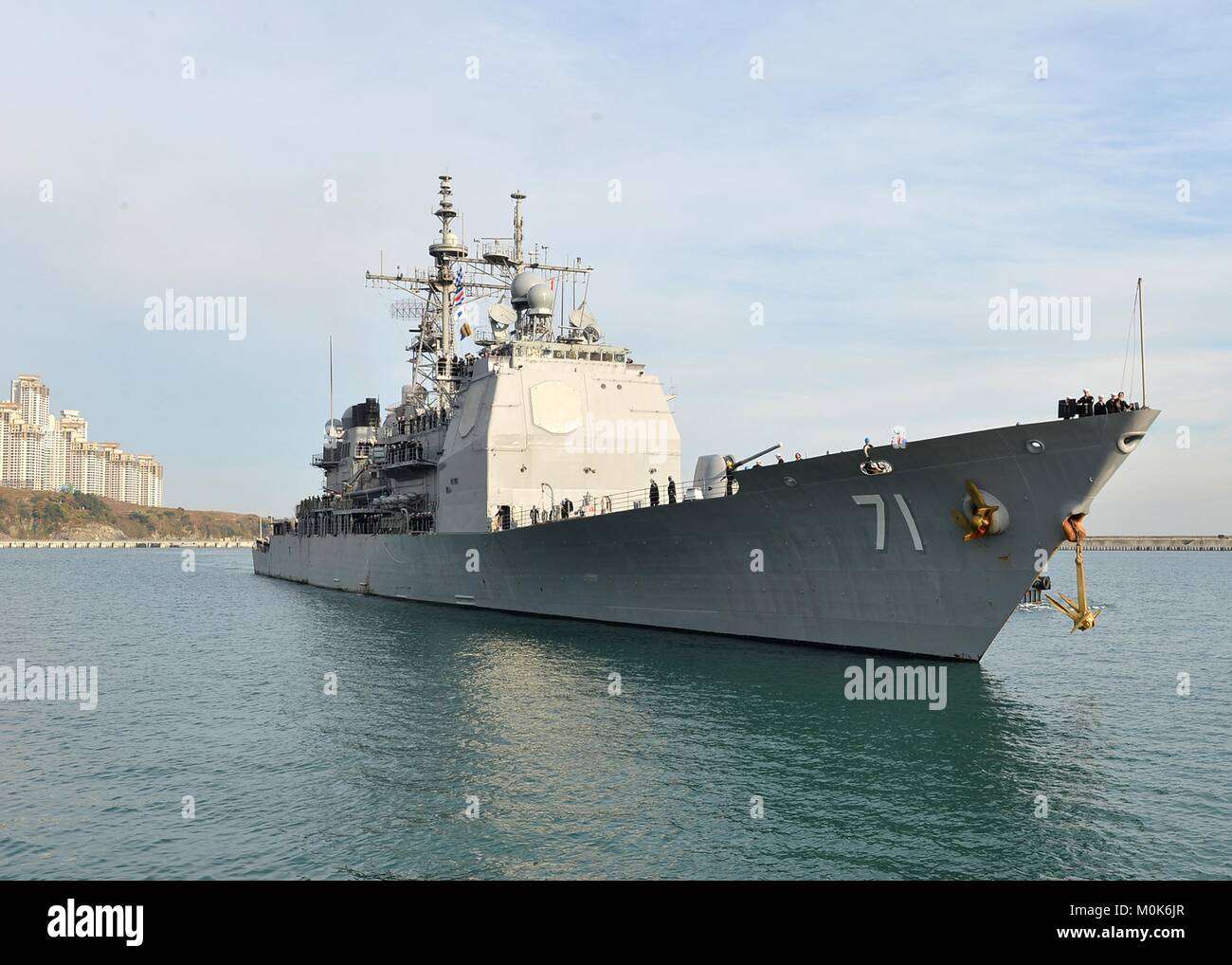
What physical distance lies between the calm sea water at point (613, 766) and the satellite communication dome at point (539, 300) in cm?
1226

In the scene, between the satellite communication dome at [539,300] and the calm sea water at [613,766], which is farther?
the satellite communication dome at [539,300]

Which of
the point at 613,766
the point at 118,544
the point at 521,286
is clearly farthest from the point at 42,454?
the point at 613,766

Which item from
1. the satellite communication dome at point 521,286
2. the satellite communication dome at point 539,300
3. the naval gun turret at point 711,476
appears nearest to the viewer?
the naval gun turret at point 711,476

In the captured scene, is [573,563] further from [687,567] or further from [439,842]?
[439,842]

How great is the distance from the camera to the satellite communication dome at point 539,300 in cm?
2862

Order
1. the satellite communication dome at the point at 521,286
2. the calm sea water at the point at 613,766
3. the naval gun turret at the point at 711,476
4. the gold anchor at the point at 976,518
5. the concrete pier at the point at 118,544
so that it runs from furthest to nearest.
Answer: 1. the concrete pier at the point at 118,544
2. the satellite communication dome at the point at 521,286
3. the naval gun turret at the point at 711,476
4. the gold anchor at the point at 976,518
5. the calm sea water at the point at 613,766

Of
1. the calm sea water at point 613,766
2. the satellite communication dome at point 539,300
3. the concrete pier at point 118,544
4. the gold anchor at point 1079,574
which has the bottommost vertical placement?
the concrete pier at point 118,544

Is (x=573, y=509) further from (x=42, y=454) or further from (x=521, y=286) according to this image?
(x=42, y=454)

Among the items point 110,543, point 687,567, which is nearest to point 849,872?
point 687,567

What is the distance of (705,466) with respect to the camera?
20078mm

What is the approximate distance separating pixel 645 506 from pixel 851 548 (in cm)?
673

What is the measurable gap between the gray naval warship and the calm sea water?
52.6 inches

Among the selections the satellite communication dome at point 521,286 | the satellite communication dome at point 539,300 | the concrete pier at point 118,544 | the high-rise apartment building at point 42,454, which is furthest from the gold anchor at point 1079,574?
the high-rise apartment building at point 42,454

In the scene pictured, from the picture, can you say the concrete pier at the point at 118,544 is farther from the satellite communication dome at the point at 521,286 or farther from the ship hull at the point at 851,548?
the ship hull at the point at 851,548
